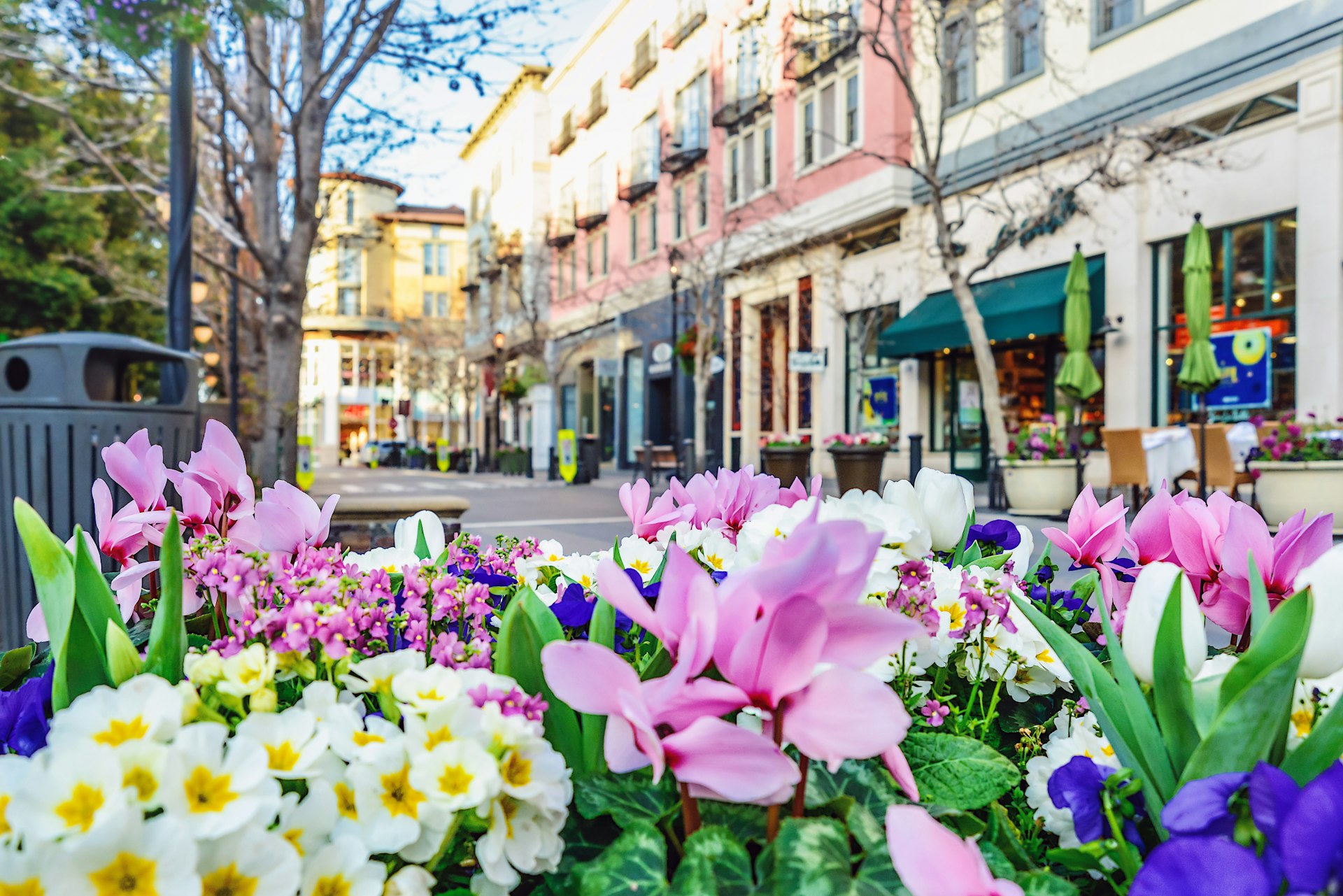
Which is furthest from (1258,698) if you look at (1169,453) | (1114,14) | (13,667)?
(1114,14)

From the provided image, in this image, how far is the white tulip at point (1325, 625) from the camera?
0.75 meters

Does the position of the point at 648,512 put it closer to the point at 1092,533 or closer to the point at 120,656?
the point at 1092,533

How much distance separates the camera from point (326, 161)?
41.2 feet

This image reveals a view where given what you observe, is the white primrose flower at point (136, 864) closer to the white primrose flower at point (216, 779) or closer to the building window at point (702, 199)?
the white primrose flower at point (216, 779)

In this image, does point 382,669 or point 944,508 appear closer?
point 382,669

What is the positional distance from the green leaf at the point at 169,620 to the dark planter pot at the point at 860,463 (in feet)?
40.8

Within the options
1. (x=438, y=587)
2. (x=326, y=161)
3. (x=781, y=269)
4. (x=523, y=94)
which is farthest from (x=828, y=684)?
(x=523, y=94)

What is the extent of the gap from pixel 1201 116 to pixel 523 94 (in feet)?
103

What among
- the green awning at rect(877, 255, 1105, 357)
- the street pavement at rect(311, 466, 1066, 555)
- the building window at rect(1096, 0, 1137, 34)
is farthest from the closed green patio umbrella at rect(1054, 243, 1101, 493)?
the building window at rect(1096, 0, 1137, 34)

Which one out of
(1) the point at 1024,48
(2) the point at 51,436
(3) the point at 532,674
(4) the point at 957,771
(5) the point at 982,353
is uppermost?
(1) the point at 1024,48

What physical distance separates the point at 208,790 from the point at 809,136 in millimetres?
22555

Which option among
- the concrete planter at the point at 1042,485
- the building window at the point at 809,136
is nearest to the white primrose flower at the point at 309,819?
the concrete planter at the point at 1042,485

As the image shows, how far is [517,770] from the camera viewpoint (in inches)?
28.3

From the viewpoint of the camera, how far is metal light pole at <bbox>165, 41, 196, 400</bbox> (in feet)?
17.2
